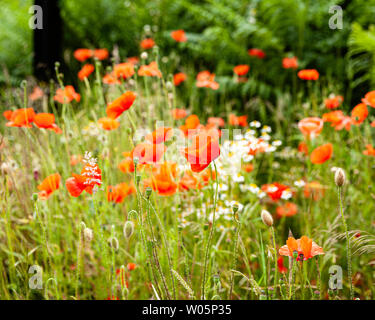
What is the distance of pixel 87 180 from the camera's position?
0.78 metres

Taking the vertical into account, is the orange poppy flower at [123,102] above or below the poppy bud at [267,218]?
above

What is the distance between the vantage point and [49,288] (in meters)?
1.15

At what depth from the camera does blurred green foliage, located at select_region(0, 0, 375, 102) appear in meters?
2.68

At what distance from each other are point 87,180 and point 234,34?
2.30 metres

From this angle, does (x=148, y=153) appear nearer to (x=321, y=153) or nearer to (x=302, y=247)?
(x=302, y=247)

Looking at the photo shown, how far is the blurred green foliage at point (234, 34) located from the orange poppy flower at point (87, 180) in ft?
5.41

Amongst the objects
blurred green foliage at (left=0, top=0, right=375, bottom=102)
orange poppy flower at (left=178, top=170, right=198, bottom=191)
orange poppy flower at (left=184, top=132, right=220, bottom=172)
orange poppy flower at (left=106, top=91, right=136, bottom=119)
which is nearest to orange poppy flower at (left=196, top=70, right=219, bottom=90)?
orange poppy flower at (left=178, top=170, right=198, bottom=191)

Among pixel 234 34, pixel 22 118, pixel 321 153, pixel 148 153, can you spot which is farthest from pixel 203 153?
pixel 234 34

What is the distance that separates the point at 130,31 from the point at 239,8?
37.5 inches

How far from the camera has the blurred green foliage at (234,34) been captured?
268cm

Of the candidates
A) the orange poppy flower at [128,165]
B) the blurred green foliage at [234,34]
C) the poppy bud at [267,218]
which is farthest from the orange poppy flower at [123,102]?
the blurred green foliage at [234,34]

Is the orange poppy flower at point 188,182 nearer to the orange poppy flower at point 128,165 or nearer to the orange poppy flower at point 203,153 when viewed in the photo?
the orange poppy flower at point 128,165
